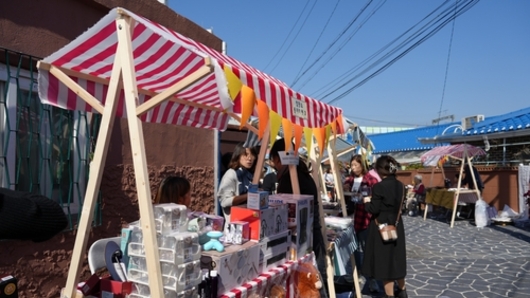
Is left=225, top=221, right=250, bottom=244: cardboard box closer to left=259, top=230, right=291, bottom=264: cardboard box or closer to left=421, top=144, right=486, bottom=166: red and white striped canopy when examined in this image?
left=259, top=230, right=291, bottom=264: cardboard box

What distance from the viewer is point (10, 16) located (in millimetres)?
4098

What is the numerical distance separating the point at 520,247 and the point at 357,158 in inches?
198

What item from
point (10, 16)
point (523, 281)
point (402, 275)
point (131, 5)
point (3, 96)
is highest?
point (131, 5)

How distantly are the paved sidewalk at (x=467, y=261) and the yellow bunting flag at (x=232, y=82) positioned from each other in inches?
168

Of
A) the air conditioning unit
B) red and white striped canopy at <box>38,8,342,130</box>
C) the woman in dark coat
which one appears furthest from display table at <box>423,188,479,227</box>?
red and white striped canopy at <box>38,8,342,130</box>

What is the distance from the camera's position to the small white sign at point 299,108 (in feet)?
11.4

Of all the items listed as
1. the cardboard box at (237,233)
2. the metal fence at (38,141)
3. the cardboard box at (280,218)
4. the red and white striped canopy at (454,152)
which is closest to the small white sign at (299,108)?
the cardboard box at (280,218)

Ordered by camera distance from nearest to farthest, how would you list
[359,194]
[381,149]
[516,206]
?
[359,194]
[516,206]
[381,149]

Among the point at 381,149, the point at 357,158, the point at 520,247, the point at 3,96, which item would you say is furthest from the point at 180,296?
the point at 381,149

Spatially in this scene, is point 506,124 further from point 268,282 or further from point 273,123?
point 273,123

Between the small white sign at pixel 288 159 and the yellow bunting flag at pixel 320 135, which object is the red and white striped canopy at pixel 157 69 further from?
the small white sign at pixel 288 159

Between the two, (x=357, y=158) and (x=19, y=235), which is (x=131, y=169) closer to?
(x=357, y=158)

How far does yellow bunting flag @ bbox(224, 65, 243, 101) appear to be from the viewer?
100 inches

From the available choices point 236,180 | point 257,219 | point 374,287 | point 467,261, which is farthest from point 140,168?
point 467,261
